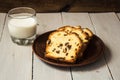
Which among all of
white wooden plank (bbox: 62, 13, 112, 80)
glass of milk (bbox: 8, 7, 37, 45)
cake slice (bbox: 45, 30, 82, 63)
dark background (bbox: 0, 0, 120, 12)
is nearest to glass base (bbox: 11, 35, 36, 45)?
glass of milk (bbox: 8, 7, 37, 45)

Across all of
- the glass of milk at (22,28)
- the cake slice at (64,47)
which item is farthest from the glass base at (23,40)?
the cake slice at (64,47)

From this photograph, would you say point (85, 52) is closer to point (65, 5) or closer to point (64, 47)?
point (64, 47)

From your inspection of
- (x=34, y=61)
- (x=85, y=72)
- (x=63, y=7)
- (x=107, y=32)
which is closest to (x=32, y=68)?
(x=34, y=61)

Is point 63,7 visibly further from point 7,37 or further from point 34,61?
point 34,61

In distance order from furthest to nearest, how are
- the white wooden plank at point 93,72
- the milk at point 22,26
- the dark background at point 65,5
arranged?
the dark background at point 65,5 < the milk at point 22,26 < the white wooden plank at point 93,72

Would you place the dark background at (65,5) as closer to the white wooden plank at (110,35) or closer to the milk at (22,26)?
the white wooden plank at (110,35)

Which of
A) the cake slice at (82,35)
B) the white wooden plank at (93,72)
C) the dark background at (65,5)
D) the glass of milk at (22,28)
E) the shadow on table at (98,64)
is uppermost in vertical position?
the dark background at (65,5)

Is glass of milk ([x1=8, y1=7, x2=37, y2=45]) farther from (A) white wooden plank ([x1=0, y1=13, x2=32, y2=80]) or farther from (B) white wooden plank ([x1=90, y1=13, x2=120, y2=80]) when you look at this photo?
(B) white wooden plank ([x1=90, y1=13, x2=120, y2=80])
